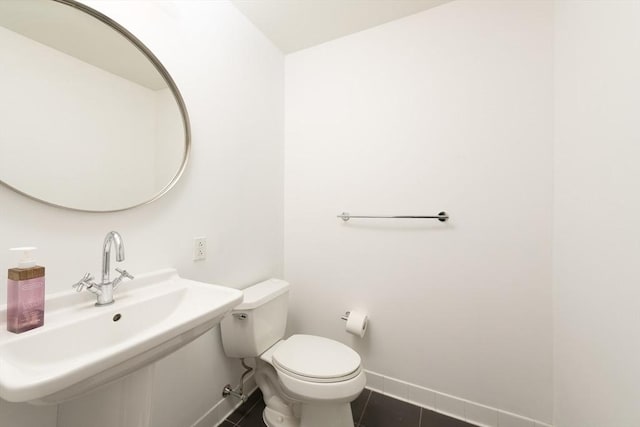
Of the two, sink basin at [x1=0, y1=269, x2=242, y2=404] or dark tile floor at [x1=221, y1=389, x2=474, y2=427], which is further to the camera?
dark tile floor at [x1=221, y1=389, x2=474, y2=427]

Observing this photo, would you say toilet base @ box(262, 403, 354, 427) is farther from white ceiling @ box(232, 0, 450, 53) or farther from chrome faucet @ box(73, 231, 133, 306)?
white ceiling @ box(232, 0, 450, 53)

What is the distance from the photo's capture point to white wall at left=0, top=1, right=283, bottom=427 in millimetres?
765

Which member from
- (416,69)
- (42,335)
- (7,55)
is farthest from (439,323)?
(7,55)

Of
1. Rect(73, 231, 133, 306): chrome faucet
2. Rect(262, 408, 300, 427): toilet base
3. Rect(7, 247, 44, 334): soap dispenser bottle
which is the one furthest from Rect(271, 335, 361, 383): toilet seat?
Rect(7, 247, 44, 334): soap dispenser bottle

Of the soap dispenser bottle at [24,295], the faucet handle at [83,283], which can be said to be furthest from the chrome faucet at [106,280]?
the soap dispenser bottle at [24,295]

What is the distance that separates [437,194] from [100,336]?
1522 mm

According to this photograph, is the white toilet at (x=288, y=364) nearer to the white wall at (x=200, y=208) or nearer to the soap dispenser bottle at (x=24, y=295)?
the white wall at (x=200, y=208)

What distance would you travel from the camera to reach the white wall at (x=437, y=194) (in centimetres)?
122

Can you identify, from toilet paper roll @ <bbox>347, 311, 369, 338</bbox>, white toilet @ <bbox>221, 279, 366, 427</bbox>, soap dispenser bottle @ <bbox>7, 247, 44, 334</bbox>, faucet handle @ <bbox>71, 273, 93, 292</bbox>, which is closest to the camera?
soap dispenser bottle @ <bbox>7, 247, 44, 334</bbox>

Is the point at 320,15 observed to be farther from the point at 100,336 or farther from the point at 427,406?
the point at 427,406

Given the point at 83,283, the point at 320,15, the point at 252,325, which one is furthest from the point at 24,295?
the point at 320,15

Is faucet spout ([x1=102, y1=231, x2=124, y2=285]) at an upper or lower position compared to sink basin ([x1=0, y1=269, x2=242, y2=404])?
upper

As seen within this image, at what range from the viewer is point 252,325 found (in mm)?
1230

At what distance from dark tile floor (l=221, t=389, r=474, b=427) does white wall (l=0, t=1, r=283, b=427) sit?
18 cm
